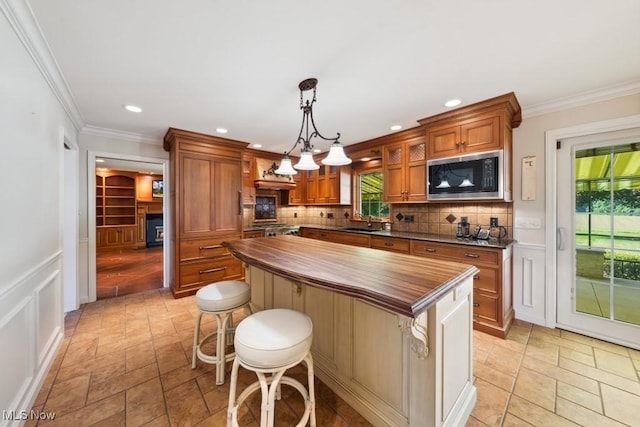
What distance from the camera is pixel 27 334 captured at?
1621 mm

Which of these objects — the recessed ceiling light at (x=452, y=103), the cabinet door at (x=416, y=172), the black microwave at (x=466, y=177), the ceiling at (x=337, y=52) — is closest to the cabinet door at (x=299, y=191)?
the cabinet door at (x=416, y=172)

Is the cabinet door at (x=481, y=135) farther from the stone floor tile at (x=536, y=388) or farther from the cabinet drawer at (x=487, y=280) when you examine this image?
the stone floor tile at (x=536, y=388)

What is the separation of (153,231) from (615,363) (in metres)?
9.80

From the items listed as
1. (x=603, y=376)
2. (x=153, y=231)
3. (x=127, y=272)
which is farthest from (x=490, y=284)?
(x=153, y=231)

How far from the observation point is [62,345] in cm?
227

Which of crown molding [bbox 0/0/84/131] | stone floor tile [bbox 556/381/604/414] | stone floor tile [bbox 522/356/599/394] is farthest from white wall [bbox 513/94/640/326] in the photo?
crown molding [bbox 0/0/84/131]

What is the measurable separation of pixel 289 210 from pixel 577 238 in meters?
4.50

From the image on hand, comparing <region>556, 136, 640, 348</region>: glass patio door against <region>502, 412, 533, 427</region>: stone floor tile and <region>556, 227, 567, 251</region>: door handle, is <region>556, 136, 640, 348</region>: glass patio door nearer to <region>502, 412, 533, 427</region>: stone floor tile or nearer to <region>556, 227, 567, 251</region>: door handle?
<region>556, 227, 567, 251</region>: door handle

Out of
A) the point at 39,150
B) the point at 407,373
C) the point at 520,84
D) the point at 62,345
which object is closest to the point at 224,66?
the point at 39,150

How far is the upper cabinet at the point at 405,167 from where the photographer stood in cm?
327

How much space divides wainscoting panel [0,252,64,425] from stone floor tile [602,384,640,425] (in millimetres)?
3587

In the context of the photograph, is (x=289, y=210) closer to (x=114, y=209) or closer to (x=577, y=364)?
(x=577, y=364)

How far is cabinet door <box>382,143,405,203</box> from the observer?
138 inches

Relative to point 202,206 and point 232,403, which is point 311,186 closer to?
point 202,206
